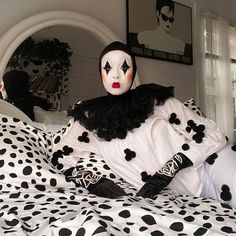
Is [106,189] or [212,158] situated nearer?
[106,189]

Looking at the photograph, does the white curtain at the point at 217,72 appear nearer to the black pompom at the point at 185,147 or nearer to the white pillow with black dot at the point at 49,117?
the white pillow with black dot at the point at 49,117

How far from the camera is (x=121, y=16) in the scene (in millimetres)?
2498

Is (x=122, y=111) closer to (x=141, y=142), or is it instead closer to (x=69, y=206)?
(x=141, y=142)

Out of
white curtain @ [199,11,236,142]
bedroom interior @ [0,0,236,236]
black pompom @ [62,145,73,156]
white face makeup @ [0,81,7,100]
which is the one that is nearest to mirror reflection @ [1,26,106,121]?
bedroom interior @ [0,0,236,236]

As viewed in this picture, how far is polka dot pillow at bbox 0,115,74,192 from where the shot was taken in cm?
112

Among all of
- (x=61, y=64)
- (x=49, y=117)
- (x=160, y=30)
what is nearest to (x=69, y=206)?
(x=49, y=117)

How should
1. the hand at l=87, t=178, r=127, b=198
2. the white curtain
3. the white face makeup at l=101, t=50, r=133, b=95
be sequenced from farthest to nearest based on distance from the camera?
the white curtain
the white face makeup at l=101, t=50, r=133, b=95
the hand at l=87, t=178, r=127, b=198

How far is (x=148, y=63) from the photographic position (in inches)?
105

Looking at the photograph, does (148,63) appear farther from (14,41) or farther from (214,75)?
(14,41)

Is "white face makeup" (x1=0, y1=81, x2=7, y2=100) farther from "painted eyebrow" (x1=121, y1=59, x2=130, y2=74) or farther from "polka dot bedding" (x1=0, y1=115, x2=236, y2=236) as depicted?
"painted eyebrow" (x1=121, y1=59, x2=130, y2=74)

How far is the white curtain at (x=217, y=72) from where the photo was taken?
3.12m

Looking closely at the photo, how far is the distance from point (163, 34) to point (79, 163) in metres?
1.73

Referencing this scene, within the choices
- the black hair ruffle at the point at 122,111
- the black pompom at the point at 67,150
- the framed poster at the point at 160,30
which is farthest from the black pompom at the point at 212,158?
the framed poster at the point at 160,30

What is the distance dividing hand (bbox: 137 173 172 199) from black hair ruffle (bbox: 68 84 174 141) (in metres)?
0.20
